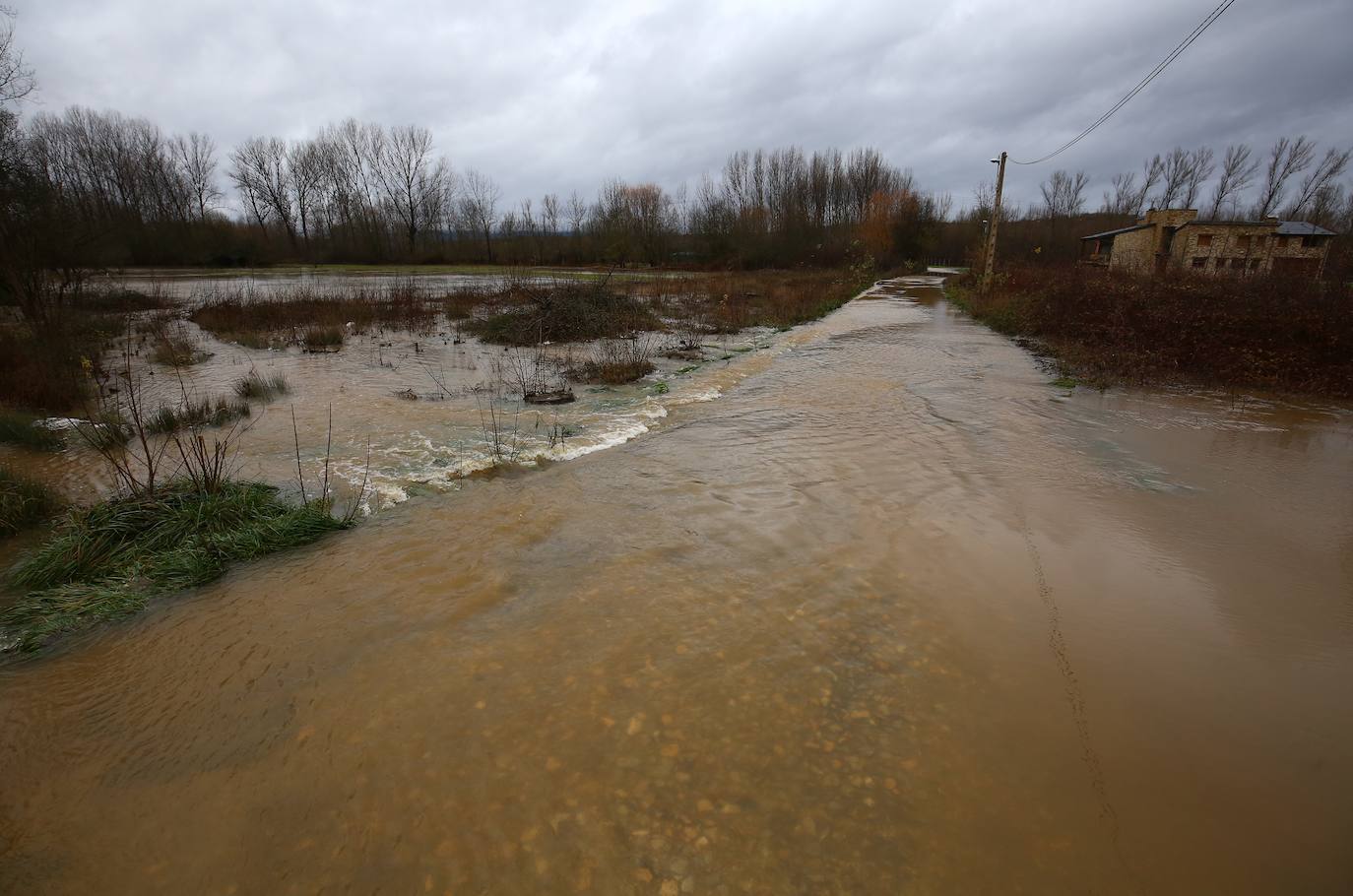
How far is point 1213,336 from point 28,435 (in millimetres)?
19633

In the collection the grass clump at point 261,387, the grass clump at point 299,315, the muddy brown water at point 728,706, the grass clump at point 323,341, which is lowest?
the muddy brown water at point 728,706

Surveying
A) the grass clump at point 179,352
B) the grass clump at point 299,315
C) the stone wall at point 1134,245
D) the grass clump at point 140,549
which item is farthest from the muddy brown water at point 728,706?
the stone wall at point 1134,245

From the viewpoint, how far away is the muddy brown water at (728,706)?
244 cm

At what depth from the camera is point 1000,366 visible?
1337cm

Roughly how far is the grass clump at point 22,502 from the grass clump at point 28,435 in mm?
2301

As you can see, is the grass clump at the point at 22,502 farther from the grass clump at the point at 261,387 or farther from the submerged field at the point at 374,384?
the grass clump at the point at 261,387

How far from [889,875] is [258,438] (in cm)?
919

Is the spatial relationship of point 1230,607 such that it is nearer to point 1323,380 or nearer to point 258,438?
point 1323,380

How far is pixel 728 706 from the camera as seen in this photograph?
3246mm

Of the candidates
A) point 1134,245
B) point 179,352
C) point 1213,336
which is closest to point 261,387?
point 179,352

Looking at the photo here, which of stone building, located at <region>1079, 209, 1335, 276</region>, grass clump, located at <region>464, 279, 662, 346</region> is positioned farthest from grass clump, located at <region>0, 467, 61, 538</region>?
stone building, located at <region>1079, 209, 1335, 276</region>

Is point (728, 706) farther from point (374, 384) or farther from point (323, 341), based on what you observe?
point (323, 341)

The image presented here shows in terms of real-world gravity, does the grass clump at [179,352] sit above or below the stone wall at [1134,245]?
below

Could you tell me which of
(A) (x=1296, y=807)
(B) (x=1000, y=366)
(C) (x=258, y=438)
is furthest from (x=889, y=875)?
(B) (x=1000, y=366)
